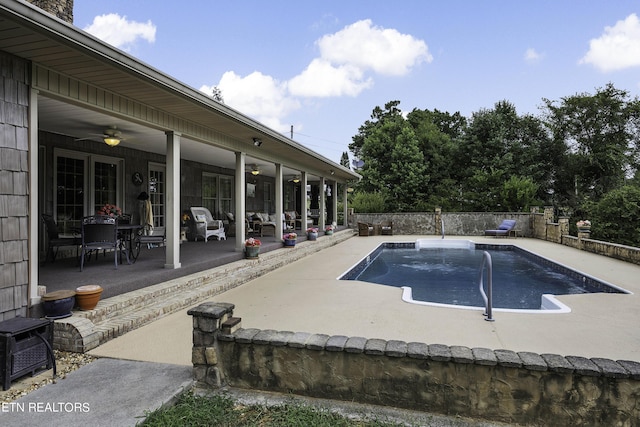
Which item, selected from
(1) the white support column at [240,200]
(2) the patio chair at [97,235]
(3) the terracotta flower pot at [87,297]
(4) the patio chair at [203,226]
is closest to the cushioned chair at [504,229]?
(4) the patio chair at [203,226]

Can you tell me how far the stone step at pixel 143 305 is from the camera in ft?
10.8

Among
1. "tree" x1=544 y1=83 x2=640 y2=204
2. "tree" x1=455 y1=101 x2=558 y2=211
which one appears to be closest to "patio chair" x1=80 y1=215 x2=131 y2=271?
"tree" x1=455 y1=101 x2=558 y2=211

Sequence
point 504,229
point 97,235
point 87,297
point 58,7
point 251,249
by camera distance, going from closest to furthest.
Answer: point 87,297 < point 97,235 < point 251,249 < point 58,7 < point 504,229

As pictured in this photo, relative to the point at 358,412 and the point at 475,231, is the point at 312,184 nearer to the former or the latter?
the point at 475,231

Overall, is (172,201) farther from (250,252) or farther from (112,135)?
(250,252)

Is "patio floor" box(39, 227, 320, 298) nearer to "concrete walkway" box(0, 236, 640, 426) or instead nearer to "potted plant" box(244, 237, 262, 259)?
"potted plant" box(244, 237, 262, 259)

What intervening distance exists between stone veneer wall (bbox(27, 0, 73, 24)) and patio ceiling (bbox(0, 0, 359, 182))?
3652mm

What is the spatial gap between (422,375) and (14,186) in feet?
12.2

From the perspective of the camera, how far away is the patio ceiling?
9.32 ft

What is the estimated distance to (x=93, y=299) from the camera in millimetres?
3617

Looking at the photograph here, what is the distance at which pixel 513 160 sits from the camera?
1983cm

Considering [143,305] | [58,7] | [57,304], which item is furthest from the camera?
[58,7]

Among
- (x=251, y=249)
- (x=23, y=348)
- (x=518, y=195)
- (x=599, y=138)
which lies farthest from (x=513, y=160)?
(x=23, y=348)

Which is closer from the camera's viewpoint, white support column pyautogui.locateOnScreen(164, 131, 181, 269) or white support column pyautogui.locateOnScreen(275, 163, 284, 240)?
white support column pyautogui.locateOnScreen(164, 131, 181, 269)
